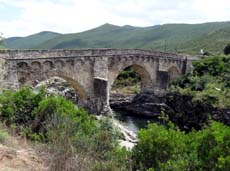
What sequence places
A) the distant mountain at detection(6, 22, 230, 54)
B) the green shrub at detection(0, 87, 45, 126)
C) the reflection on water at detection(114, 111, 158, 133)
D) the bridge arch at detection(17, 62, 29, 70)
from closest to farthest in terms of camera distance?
the green shrub at detection(0, 87, 45, 126) < the bridge arch at detection(17, 62, 29, 70) < the reflection on water at detection(114, 111, 158, 133) < the distant mountain at detection(6, 22, 230, 54)

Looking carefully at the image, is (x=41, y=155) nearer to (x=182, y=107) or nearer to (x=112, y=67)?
(x=112, y=67)

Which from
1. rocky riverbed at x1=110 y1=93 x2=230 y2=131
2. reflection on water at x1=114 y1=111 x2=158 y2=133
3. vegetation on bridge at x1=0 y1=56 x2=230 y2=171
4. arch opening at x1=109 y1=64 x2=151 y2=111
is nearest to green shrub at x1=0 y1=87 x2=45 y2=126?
vegetation on bridge at x1=0 y1=56 x2=230 y2=171

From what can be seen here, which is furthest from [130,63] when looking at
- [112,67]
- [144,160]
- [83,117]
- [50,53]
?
[144,160]

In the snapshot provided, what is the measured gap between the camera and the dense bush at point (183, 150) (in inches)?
303

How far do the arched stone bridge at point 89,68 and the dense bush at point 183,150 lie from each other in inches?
401

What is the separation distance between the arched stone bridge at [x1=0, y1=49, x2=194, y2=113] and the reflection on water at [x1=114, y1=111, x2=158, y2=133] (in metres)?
3.60

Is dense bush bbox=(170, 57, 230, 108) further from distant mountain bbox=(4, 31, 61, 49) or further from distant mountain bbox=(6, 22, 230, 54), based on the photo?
distant mountain bbox=(4, 31, 61, 49)

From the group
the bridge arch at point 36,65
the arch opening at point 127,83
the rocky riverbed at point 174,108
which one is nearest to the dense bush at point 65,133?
the bridge arch at point 36,65

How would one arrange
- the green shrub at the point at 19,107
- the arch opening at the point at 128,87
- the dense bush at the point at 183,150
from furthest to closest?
the arch opening at the point at 128,87 < the green shrub at the point at 19,107 < the dense bush at the point at 183,150

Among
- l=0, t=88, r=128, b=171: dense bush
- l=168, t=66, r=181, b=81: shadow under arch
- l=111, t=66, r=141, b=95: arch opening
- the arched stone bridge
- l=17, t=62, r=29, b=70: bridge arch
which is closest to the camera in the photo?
l=0, t=88, r=128, b=171: dense bush

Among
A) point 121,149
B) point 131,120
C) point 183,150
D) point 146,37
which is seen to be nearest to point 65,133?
point 121,149

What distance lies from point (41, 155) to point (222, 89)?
24115mm

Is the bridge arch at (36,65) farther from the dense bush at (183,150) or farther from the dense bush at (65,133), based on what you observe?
the dense bush at (183,150)

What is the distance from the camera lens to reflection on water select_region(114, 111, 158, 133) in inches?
1159
